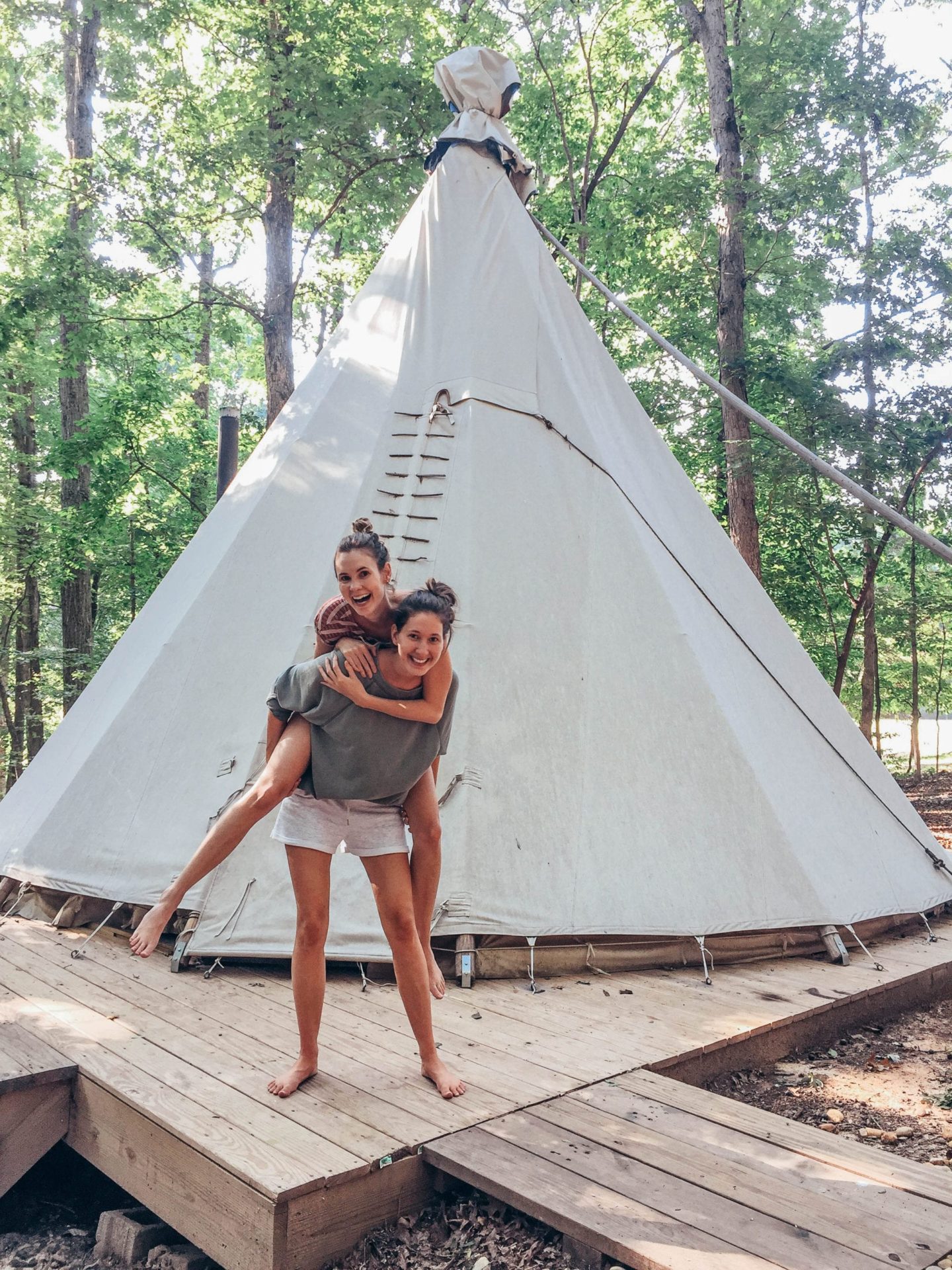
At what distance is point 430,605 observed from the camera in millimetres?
2213

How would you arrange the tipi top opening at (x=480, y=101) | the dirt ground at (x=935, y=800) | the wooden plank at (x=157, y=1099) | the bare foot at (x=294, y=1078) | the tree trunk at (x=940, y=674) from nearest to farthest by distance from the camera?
1. the wooden plank at (x=157, y=1099)
2. the bare foot at (x=294, y=1078)
3. the tipi top opening at (x=480, y=101)
4. the dirt ground at (x=935, y=800)
5. the tree trunk at (x=940, y=674)

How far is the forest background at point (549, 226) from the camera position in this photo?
28.6ft

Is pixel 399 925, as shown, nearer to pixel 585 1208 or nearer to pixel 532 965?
pixel 585 1208

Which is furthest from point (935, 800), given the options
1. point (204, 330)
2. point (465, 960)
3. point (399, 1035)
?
point (204, 330)

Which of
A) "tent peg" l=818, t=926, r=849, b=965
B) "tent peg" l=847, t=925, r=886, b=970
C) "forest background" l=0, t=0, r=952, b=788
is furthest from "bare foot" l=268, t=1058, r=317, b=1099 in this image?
"forest background" l=0, t=0, r=952, b=788

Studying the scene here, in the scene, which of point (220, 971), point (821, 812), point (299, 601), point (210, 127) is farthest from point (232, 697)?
point (210, 127)

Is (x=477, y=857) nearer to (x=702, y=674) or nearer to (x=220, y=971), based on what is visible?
(x=220, y=971)

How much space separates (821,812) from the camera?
165 inches

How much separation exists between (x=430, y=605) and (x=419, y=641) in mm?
92

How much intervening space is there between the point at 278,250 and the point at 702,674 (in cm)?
726

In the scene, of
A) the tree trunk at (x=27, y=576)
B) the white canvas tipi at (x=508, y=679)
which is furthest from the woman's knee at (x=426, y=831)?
the tree trunk at (x=27, y=576)

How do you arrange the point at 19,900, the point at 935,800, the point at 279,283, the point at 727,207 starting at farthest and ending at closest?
1. the point at 935,800
2. the point at 279,283
3. the point at 727,207
4. the point at 19,900

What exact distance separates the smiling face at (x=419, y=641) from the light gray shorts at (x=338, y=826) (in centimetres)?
43

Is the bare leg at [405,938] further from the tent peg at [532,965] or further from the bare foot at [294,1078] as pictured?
the tent peg at [532,965]
